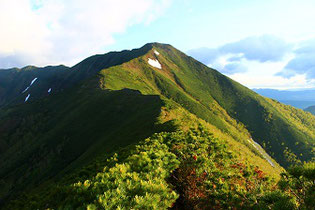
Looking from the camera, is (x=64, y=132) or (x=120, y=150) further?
(x=64, y=132)

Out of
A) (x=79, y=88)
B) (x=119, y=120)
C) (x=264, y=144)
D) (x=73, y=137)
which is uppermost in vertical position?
(x=79, y=88)

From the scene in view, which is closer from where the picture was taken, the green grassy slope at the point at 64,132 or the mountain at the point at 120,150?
the mountain at the point at 120,150

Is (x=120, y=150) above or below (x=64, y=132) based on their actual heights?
above

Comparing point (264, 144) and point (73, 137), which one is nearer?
point (73, 137)

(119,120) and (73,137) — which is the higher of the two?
(119,120)

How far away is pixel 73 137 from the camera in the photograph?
79.0 metres

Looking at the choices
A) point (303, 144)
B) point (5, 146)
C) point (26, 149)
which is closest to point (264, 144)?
point (303, 144)

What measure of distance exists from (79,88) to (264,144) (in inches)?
7651

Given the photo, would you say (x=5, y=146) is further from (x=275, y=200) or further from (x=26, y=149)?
(x=275, y=200)

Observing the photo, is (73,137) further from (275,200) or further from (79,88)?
(275,200)

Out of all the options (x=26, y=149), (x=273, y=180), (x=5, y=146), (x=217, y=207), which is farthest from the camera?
(x=5, y=146)

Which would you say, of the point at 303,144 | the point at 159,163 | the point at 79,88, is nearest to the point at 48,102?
the point at 79,88

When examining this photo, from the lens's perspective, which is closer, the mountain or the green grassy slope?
the mountain

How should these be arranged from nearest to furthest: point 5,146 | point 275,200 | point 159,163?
point 275,200 → point 159,163 → point 5,146
